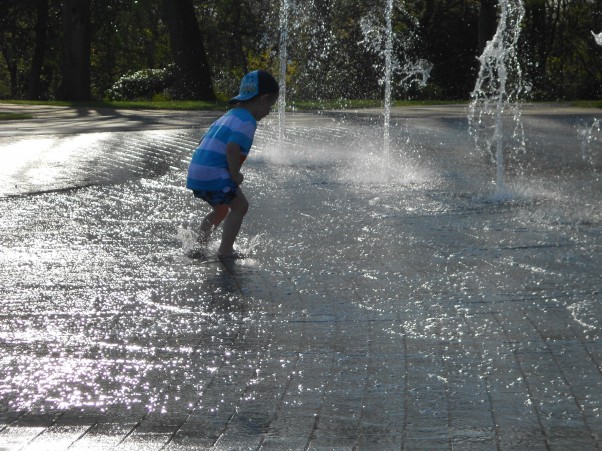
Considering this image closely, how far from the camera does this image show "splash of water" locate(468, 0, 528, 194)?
10453mm

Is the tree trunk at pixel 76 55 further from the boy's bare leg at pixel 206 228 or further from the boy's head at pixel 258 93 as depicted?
the boy's head at pixel 258 93

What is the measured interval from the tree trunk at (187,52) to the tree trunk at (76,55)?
2.56 metres

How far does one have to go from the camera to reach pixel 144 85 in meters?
31.0

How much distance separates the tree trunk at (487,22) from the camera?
25.9m

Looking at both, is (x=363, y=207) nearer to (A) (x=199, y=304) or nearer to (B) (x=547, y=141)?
(A) (x=199, y=304)

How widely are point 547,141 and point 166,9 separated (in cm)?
1675

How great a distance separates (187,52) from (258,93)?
2186 cm

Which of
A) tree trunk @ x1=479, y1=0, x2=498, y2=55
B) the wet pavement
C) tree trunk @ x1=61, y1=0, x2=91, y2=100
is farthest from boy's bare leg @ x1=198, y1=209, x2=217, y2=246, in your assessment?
tree trunk @ x1=61, y1=0, x2=91, y2=100

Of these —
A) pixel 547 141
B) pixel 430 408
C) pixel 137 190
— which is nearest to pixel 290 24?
pixel 547 141

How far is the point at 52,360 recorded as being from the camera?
168 inches

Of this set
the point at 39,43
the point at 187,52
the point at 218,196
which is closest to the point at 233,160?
the point at 218,196

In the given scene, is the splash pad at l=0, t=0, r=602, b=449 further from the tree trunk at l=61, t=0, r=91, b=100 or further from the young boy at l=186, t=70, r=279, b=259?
the tree trunk at l=61, t=0, r=91, b=100

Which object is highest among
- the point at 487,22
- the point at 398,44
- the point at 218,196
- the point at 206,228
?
the point at 487,22

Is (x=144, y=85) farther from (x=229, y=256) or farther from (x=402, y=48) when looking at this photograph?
(x=229, y=256)
